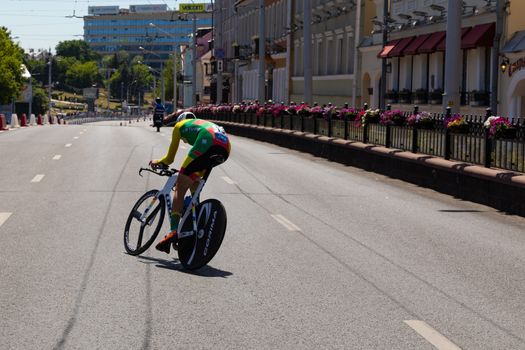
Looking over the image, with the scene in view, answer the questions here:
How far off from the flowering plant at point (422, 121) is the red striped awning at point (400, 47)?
2173 centimetres

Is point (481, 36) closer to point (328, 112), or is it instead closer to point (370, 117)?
point (328, 112)

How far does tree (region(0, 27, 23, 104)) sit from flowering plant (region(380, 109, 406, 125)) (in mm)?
94686

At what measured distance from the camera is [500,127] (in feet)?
58.0

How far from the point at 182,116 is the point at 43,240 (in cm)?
246

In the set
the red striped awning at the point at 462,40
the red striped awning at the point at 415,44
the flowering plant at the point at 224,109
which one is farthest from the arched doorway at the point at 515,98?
the flowering plant at the point at 224,109

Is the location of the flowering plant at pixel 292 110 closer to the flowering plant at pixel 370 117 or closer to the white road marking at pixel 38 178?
the flowering plant at pixel 370 117

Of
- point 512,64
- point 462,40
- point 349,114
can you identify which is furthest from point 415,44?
point 349,114

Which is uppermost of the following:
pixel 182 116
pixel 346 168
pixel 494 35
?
pixel 494 35

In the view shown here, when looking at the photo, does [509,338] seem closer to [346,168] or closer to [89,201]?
[89,201]

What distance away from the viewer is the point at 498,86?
115 ft

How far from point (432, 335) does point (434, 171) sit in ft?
43.8

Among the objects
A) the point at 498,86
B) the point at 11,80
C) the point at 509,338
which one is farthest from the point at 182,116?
the point at 11,80

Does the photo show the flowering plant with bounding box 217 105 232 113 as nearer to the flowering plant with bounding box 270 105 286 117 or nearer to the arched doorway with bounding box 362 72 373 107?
the arched doorway with bounding box 362 72 373 107

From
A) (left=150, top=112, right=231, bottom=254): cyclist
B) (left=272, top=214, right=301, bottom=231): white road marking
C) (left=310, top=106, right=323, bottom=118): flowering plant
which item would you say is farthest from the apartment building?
(left=150, top=112, right=231, bottom=254): cyclist
